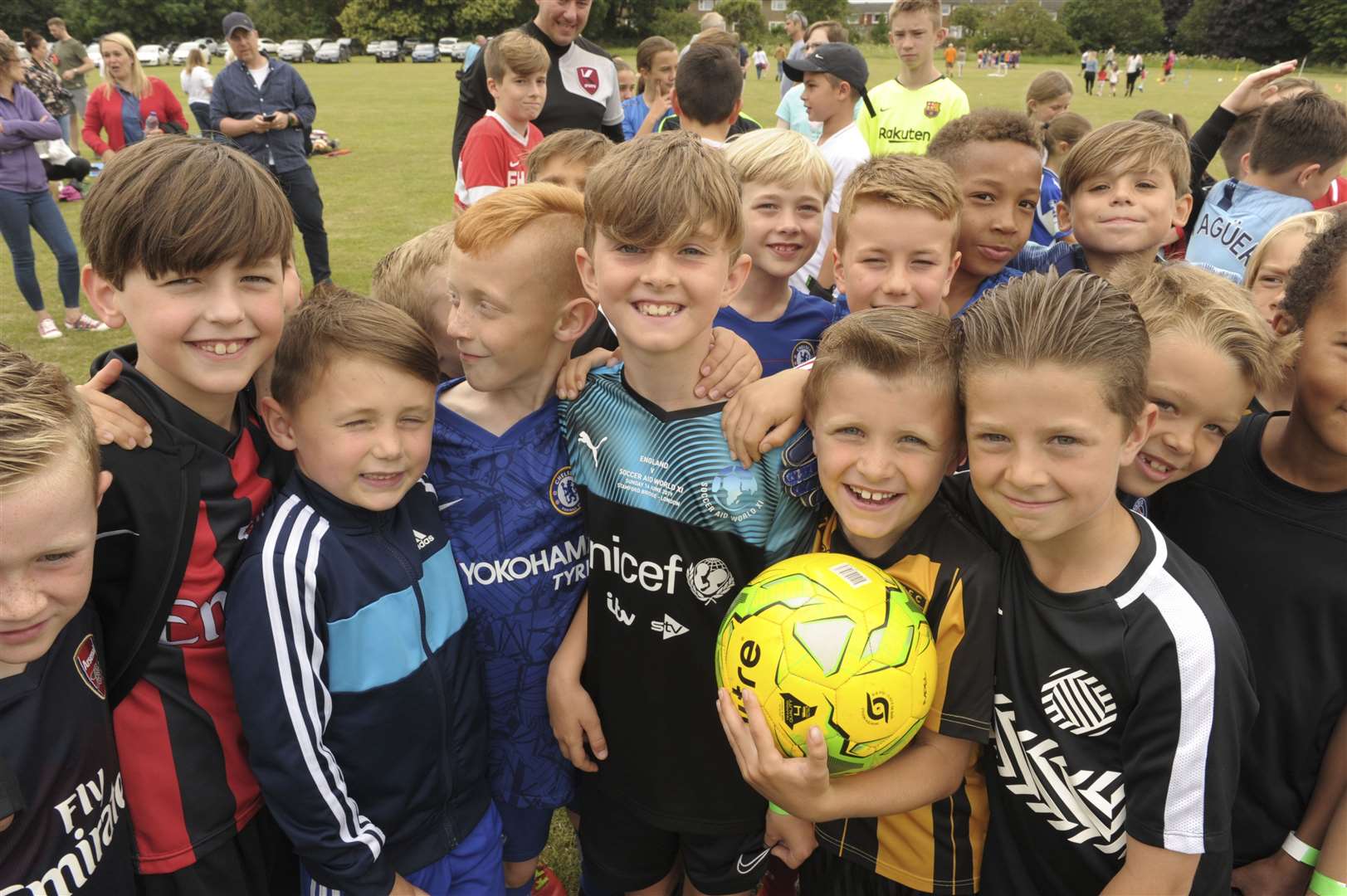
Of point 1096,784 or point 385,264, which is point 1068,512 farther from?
point 385,264

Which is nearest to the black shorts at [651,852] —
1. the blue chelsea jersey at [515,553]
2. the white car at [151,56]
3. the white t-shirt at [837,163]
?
the blue chelsea jersey at [515,553]

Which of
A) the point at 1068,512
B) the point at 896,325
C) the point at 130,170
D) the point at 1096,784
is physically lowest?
the point at 1096,784

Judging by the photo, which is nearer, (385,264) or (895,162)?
(895,162)

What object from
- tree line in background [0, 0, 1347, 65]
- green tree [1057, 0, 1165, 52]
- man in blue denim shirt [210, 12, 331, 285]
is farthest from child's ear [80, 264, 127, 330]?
green tree [1057, 0, 1165, 52]

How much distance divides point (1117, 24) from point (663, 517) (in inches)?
3570

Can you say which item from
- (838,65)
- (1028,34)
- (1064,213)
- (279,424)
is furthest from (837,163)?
(1028,34)

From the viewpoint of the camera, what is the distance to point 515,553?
7.56 ft

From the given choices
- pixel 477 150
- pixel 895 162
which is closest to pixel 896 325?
pixel 895 162

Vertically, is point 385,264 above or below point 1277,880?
above

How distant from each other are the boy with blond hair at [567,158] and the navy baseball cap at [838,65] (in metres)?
2.47

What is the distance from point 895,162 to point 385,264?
1786 mm

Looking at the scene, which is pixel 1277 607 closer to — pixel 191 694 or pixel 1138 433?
pixel 1138 433

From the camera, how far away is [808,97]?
19.3 feet

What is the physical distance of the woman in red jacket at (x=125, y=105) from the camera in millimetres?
11180
